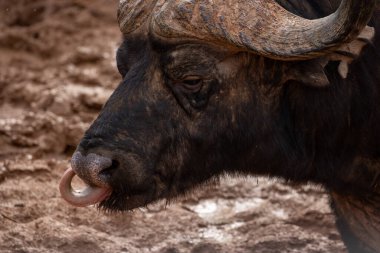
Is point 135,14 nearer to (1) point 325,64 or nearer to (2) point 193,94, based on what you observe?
(2) point 193,94

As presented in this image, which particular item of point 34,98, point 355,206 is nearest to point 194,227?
point 355,206

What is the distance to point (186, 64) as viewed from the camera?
17.5ft

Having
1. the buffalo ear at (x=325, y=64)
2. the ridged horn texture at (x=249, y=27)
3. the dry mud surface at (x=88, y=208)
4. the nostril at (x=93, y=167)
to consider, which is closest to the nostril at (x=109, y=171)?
the nostril at (x=93, y=167)

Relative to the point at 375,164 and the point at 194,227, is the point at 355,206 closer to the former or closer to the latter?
the point at 375,164

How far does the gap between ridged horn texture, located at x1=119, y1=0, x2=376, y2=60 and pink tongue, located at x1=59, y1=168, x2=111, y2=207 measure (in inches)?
34.0

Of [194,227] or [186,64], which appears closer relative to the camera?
[186,64]

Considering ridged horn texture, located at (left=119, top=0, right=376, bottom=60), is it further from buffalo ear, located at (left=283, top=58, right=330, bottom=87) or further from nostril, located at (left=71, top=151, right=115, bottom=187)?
nostril, located at (left=71, top=151, right=115, bottom=187)

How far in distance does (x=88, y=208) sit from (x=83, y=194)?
2095 millimetres

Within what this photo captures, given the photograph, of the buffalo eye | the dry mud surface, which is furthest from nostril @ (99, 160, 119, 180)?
the dry mud surface

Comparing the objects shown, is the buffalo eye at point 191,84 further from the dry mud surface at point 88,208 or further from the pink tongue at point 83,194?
the dry mud surface at point 88,208

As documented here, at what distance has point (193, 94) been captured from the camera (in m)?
5.38

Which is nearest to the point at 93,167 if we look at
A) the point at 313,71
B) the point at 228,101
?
the point at 228,101

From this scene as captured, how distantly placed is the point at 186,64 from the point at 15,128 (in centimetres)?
360

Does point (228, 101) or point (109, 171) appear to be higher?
point (228, 101)
